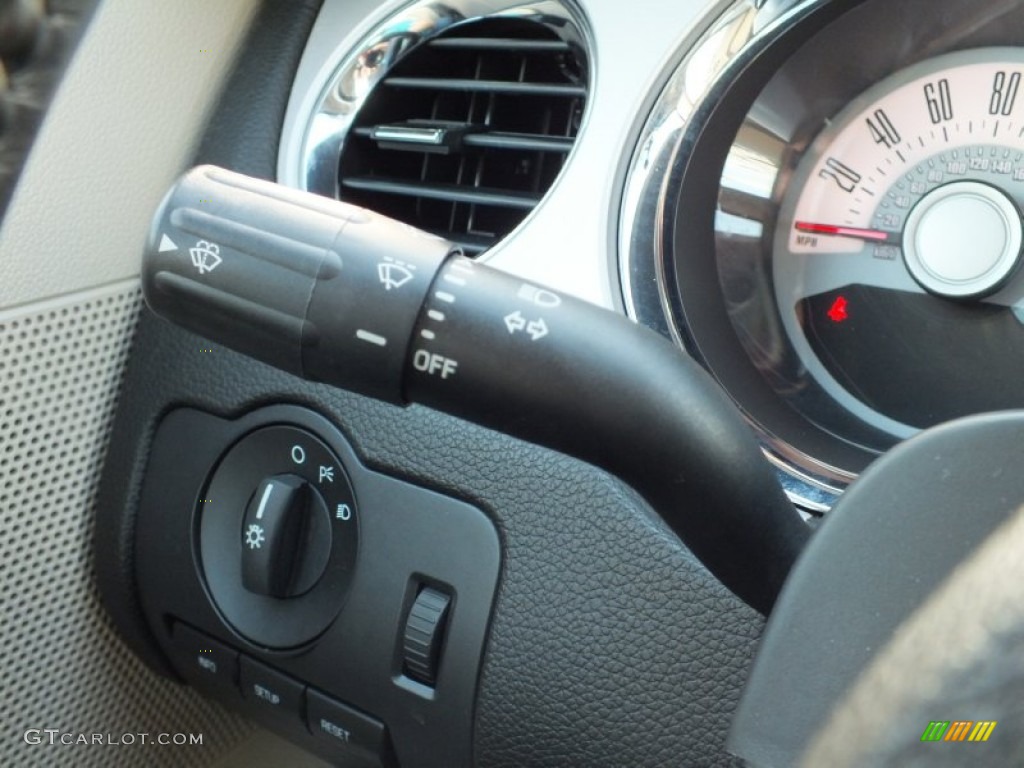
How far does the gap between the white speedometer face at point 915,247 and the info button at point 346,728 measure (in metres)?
0.41

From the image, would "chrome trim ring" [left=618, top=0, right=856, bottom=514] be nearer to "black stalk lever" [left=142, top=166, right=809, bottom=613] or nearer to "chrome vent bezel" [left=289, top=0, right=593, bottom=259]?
"chrome vent bezel" [left=289, top=0, right=593, bottom=259]

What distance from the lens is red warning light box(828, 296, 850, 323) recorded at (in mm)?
882

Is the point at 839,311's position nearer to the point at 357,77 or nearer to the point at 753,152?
the point at 753,152

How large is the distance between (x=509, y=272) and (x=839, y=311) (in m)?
0.35

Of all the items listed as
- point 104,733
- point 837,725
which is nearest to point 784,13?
point 837,725

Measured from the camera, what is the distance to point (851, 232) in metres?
0.87

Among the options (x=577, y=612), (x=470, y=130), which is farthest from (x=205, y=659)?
(x=470, y=130)

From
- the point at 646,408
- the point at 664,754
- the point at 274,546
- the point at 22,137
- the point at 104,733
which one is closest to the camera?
the point at 22,137

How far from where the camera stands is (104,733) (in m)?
0.98

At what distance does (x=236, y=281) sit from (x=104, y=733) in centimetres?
67

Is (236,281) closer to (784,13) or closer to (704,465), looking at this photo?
(704,465)

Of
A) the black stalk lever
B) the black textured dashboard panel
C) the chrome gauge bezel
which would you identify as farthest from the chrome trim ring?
the black stalk lever

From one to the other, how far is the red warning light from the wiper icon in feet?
1.77

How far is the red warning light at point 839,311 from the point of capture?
882 millimetres
